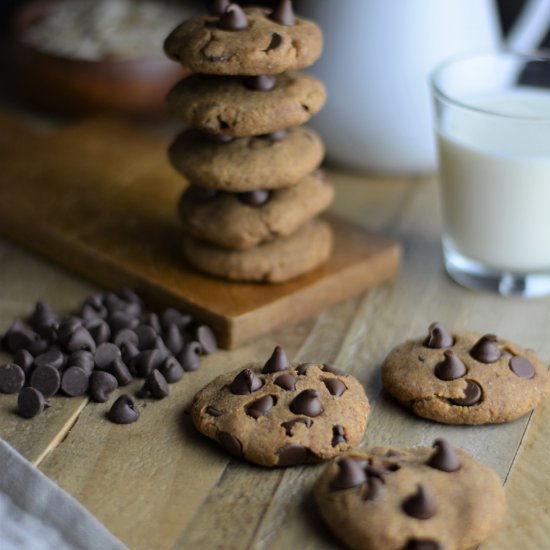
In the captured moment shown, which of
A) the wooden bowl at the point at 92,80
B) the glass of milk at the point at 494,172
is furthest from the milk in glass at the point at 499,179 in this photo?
the wooden bowl at the point at 92,80

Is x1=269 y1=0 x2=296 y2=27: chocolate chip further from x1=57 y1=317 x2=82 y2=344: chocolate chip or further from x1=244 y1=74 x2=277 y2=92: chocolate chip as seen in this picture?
x1=57 y1=317 x2=82 y2=344: chocolate chip

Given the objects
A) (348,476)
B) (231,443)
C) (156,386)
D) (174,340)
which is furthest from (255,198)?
(348,476)

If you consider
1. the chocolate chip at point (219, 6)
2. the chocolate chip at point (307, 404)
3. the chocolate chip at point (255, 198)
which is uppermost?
the chocolate chip at point (219, 6)

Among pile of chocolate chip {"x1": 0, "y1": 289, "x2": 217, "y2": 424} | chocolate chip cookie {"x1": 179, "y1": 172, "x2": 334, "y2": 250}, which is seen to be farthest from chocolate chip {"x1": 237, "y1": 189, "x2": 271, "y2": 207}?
pile of chocolate chip {"x1": 0, "y1": 289, "x2": 217, "y2": 424}

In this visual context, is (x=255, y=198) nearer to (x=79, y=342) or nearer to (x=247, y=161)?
(x=247, y=161)

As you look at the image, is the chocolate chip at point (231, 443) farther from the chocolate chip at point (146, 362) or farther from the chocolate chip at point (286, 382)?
the chocolate chip at point (146, 362)

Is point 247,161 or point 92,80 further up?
point 247,161

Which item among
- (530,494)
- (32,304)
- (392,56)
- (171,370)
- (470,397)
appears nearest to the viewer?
(530,494)
